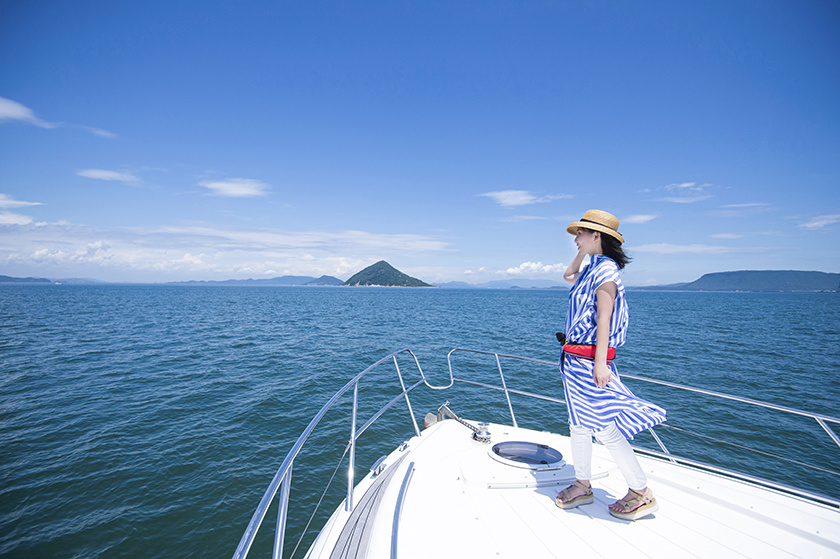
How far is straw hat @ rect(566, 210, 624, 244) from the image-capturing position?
2.25m

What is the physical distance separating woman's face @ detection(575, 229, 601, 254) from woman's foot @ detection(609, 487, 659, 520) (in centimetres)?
161

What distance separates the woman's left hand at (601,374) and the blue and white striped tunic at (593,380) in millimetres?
107

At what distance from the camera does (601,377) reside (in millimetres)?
2121

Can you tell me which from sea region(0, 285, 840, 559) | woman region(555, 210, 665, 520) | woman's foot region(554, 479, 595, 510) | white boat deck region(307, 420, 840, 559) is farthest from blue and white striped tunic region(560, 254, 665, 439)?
white boat deck region(307, 420, 840, 559)

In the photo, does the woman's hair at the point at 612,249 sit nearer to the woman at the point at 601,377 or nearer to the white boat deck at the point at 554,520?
the woman at the point at 601,377

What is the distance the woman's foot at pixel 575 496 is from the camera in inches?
93.5

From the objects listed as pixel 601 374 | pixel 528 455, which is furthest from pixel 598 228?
pixel 528 455

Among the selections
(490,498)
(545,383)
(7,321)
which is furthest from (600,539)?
(7,321)

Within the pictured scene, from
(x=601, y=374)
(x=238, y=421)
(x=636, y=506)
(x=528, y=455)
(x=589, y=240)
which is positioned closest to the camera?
(x=601, y=374)

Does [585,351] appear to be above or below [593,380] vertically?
above

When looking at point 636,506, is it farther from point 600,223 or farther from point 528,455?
point 600,223

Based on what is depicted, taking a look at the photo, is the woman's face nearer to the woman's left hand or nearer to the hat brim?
the hat brim

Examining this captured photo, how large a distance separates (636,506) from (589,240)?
1.75 m

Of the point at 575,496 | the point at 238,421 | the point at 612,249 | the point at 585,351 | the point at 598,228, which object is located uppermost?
the point at 598,228
